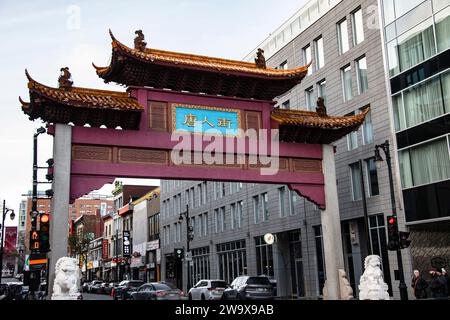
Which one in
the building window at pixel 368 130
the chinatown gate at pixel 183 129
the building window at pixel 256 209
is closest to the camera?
the chinatown gate at pixel 183 129

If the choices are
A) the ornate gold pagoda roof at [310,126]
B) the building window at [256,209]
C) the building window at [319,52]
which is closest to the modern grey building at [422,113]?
the ornate gold pagoda roof at [310,126]

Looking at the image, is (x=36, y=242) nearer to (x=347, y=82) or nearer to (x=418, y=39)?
(x=418, y=39)

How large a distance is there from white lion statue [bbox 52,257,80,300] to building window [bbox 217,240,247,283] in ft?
92.8

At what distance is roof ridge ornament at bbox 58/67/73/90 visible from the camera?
65.3 ft

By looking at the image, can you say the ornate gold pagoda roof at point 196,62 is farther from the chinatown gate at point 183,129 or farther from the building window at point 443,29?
the building window at point 443,29

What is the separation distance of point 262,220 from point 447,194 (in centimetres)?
1784

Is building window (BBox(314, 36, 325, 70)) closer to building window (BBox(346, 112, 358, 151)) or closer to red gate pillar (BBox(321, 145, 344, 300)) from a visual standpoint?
building window (BBox(346, 112, 358, 151))

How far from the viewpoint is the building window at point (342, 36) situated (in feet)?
106

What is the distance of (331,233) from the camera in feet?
73.3

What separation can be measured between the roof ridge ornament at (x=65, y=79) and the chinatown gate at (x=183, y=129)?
0.18 feet

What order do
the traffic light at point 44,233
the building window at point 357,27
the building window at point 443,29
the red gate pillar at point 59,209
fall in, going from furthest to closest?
the building window at point 357,27
the building window at point 443,29
the red gate pillar at point 59,209
the traffic light at point 44,233

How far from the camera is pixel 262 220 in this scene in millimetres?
40344
